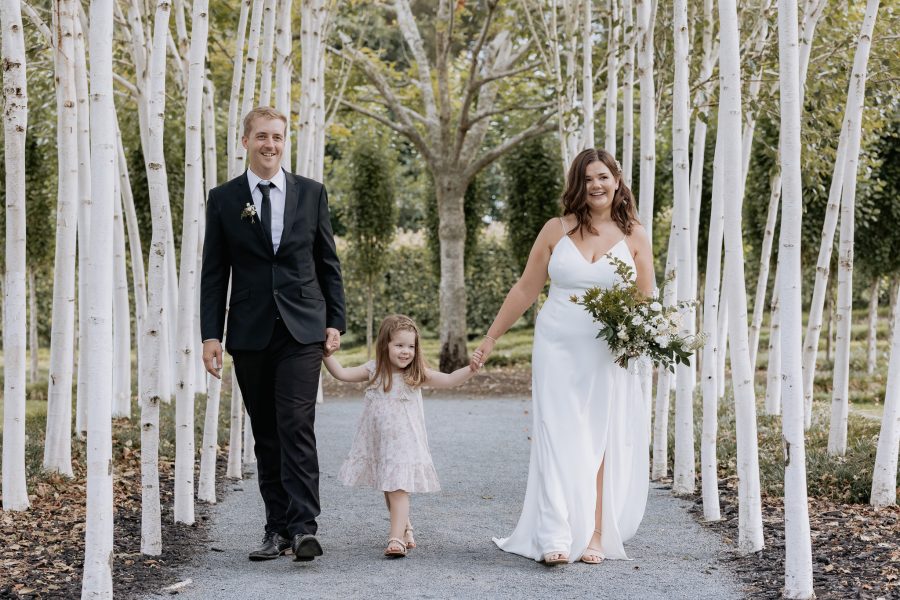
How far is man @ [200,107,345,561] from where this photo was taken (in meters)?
5.09

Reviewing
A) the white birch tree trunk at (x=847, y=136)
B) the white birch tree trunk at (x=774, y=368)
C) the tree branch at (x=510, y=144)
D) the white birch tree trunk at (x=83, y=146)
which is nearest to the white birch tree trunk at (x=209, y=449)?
the white birch tree trunk at (x=83, y=146)

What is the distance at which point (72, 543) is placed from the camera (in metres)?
5.39

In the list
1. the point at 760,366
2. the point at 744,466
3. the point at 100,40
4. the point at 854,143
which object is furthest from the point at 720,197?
the point at 760,366

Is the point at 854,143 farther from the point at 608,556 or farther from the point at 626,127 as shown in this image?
the point at 608,556

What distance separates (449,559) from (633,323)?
4.91 feet

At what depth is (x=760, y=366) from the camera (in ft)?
59.6

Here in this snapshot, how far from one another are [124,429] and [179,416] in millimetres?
4154

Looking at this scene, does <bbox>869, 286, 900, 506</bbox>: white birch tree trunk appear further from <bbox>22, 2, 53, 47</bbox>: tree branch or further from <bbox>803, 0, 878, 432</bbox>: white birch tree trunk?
<bbox>22, 2, 53, 47</bbox>: tree branch

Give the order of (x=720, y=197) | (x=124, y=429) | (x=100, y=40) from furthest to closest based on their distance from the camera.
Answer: (x=124, y=429) < (x=720, y=197) < (x=100, y=40)

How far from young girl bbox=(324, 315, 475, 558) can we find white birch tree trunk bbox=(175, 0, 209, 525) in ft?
3.57

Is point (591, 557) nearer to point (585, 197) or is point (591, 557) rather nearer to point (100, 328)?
point (585, 197)

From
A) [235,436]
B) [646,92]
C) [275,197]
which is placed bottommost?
[235,436]

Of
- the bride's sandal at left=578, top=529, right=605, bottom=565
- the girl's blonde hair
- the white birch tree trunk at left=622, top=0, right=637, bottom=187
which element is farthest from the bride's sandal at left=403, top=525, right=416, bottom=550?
the white birch tree trunk at left=622, top=0, right=637, bottom=187

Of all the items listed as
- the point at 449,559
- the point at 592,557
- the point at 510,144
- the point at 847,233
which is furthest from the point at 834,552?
the point at 510,144
